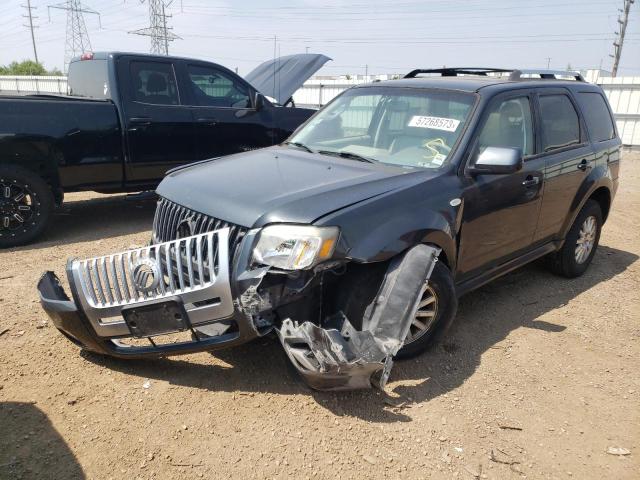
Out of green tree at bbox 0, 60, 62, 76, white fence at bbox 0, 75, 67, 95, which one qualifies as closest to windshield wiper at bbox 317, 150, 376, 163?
white fence at bbox 0, 75, 67, 95

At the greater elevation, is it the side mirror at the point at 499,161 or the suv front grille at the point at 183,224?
the side mirror at the point at 499,161

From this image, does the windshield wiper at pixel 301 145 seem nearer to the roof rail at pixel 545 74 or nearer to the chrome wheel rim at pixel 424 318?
the chrome wheel rim at pixel 424 318

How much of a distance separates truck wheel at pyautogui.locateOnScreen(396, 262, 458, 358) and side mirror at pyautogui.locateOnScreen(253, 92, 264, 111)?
4.26 m

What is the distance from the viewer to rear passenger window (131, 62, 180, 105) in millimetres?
6125

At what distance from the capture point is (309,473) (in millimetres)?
2500

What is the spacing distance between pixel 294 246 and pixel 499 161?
60.5 inches

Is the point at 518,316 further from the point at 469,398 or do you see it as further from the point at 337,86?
the point at 337,86

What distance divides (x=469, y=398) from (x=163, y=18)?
4605 centimetres

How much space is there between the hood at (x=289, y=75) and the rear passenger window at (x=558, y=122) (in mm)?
4106

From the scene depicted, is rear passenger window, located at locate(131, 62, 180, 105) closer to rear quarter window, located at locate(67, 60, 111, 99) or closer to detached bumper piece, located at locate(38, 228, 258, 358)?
rear quarter window, located at locate(67, 60, 111, 99)

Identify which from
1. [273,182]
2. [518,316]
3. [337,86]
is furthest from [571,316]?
[337,86]

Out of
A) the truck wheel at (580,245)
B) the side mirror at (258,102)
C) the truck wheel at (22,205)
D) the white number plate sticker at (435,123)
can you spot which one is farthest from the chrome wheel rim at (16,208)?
the truck wheel at (580,245)

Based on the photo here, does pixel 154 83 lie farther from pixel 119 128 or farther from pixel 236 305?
pixel 236 305

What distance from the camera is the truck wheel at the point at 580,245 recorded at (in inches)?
193
